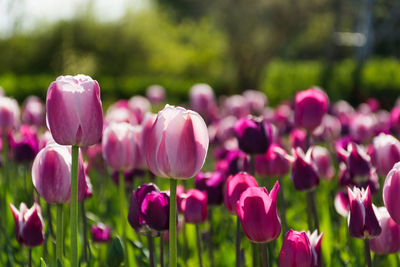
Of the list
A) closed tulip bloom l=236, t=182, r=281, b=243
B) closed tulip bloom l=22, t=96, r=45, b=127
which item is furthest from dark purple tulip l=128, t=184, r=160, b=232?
closed tulip bloom l=22, t=96, r=45, b=127

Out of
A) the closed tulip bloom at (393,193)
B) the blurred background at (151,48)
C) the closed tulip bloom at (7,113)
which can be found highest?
the closed tulip bloom at (393,193)

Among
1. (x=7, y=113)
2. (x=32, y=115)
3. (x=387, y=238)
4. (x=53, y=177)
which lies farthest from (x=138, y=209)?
(x=32, y=115)

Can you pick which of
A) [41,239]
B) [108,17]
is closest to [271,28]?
[108,17]

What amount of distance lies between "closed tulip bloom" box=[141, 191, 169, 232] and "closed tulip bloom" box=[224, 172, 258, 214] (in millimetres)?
228

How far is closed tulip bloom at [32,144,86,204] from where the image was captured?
5.55ft

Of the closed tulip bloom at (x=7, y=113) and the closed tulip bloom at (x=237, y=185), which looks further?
the closed tulip bloom at (x=7, y=113)

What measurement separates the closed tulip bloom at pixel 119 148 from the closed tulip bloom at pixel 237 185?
562 millimetres

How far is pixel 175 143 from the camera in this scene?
1.41 metres

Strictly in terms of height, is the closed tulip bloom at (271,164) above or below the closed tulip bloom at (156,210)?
below

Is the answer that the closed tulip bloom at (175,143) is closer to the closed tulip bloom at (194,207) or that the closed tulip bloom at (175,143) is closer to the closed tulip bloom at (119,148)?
the closed tulip bloom at (194,207)

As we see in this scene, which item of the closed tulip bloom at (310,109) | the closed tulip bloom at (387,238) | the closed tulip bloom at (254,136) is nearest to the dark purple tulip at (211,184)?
the closed tulip bloom at (254,136)

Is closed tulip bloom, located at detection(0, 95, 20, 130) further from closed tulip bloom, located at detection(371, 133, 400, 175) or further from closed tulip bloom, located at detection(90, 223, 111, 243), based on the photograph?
closed tulip bloom, located at detection(371, 133, 400, 175)

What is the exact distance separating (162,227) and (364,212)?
58 cm

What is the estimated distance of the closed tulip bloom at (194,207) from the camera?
6.56 feet
